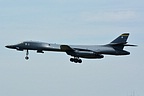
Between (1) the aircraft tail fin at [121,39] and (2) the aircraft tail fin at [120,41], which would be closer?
(2) the aircraft tail fin at [120,41]

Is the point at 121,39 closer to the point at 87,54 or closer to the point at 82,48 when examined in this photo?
the point at 82,48

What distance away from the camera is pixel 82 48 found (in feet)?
413

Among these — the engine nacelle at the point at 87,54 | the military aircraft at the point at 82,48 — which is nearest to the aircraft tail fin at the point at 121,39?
the military aircraft at the point at 82,48

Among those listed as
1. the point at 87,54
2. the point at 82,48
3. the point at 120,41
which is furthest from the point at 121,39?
the point at 87,54

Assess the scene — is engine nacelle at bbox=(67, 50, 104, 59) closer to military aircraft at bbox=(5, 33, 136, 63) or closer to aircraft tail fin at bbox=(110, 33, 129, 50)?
military aircraft at bbox=(5, 33, 136, 63)

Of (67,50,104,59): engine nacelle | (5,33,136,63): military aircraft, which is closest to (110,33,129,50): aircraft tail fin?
(5,33,136,63): military aircraft

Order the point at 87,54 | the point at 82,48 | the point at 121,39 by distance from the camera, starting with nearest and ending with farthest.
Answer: the point at 87,54 < the point at 82,48 < the point at 121,39

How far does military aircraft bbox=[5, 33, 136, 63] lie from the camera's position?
123494 millimetres

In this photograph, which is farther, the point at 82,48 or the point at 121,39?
the point at 121,39

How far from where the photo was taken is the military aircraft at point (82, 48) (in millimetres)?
123494

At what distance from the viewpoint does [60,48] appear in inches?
4941

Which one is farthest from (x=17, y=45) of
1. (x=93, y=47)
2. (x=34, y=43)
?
(x=93, y=47)

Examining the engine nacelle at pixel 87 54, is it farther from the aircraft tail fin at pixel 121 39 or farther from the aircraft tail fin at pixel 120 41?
the aircraft tail fin at pixel 121 39

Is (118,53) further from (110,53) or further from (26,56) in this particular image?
(26,56)
